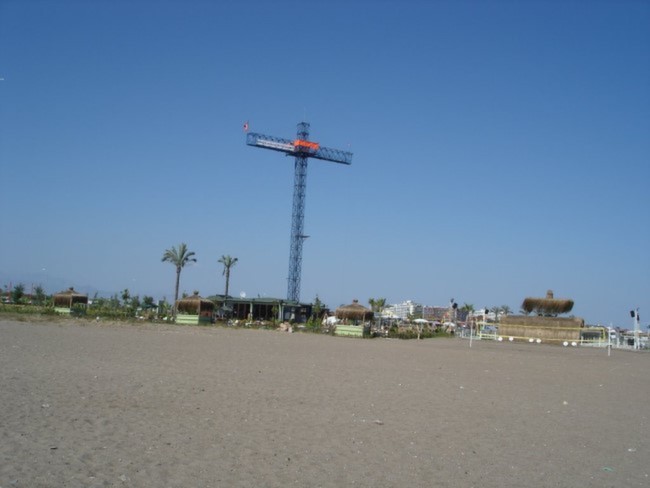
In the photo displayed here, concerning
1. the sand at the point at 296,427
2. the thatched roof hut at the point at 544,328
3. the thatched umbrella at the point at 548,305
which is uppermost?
the thatched umbrella at the point at 548,305

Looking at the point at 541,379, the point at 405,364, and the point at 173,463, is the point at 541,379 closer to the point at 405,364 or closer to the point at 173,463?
the point at 405,364

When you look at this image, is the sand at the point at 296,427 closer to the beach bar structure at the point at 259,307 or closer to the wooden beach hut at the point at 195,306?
the wooden beach hut at the point at 195,306

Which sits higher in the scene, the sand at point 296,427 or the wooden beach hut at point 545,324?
the wooden beach hut at point 545,324

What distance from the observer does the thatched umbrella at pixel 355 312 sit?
42.9m

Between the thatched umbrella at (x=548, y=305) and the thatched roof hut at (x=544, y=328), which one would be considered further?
the thatched umbrella at (x=548, y=305)

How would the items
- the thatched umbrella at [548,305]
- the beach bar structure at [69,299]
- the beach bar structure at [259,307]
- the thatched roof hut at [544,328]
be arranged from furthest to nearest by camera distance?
the beach bar structure at [259,307] → the beach bar structure at [69,299] → the thatched umbrella at [548,305] → the thatched roof hut at [544,328]

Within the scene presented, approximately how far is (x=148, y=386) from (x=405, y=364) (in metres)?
8.96

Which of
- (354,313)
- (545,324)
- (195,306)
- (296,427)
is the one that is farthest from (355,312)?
(296,427)

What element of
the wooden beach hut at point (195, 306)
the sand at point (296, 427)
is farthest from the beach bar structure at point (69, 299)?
the sand at point (296, 427)

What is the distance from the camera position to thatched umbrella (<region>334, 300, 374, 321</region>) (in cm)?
4294

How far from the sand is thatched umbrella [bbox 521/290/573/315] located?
25353 millimetres

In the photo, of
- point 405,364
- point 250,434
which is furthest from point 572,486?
point 405,364

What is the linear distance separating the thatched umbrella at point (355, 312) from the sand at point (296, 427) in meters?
28.2

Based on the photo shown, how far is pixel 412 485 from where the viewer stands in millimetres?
5801
